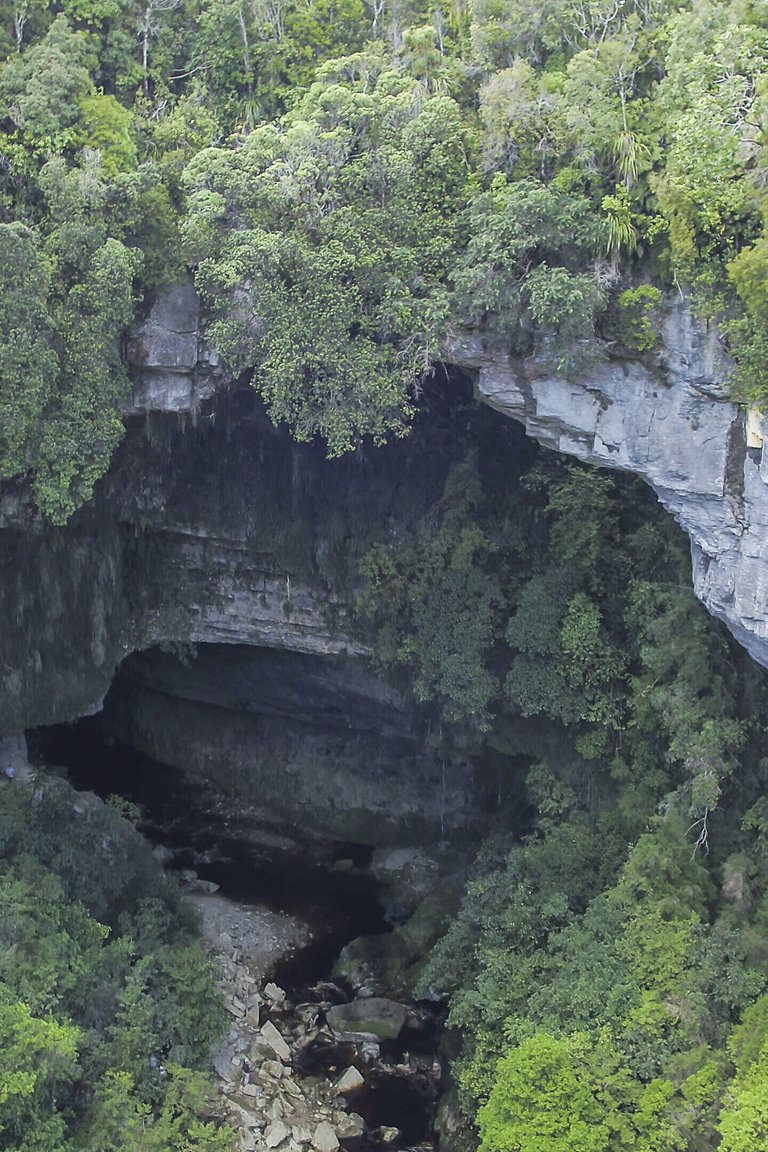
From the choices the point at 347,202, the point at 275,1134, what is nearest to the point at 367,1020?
→ the point at 275,1134

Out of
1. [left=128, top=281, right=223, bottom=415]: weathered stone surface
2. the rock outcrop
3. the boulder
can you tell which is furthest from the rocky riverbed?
[left=128, top=281, right=223, bottom=415]: weathered stone surface

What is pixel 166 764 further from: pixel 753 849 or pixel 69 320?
pixel 753 849

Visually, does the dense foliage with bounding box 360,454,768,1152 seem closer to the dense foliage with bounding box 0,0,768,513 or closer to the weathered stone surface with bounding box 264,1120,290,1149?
the weathered stone surface with bounding box 264,1120,290,1149

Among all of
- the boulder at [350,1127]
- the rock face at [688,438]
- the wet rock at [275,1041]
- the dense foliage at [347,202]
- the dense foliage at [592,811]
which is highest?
the dense foliage at [347,202]

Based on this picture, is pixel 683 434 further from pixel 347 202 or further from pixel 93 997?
pixel 93 997

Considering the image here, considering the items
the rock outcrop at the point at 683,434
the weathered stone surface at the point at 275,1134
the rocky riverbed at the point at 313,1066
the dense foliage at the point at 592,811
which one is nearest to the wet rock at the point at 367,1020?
the rocky riverbed at the point at 313,1066

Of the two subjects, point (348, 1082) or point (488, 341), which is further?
point (348, 1082)

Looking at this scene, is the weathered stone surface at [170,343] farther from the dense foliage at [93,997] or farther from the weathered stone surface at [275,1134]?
the weathered stone surface at [275,1134]
